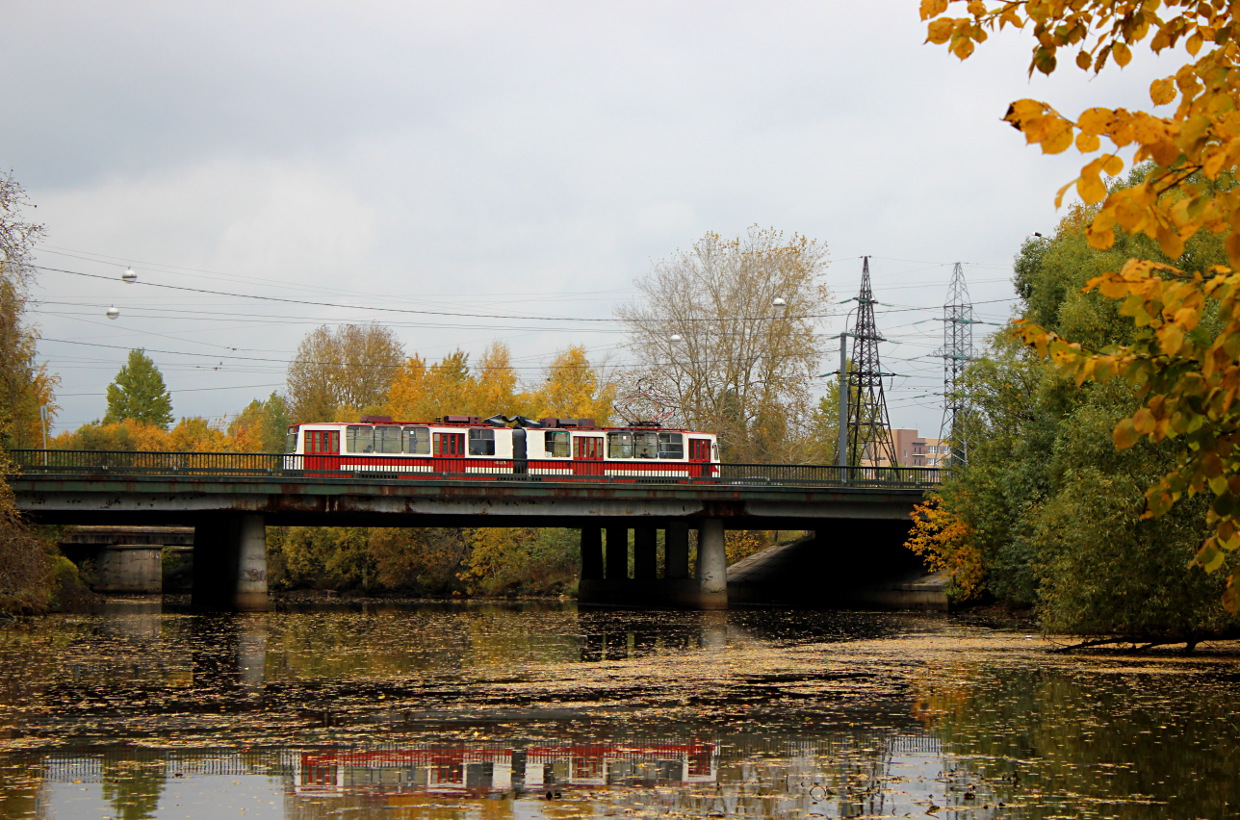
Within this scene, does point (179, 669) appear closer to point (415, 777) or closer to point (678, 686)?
point (678, 686)

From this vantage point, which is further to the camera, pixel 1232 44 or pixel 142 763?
pixel 142 763

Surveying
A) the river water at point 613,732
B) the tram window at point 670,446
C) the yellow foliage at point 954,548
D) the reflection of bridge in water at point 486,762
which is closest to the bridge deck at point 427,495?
the tram window at point 670,446

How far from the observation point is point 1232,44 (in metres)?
5.61

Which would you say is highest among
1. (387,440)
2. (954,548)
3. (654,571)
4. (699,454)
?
(387,440)

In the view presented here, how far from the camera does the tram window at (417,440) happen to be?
186ft

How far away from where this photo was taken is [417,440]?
56.8 metres

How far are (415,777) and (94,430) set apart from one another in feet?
366

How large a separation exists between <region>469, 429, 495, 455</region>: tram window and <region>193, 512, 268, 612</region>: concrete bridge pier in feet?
33.1

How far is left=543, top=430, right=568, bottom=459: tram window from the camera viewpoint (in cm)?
5816

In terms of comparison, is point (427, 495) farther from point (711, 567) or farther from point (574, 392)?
point (574, 392)

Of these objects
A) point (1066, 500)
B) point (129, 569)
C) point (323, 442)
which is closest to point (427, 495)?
point (323, 442)

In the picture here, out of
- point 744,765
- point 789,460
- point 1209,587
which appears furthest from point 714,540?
point 744,765

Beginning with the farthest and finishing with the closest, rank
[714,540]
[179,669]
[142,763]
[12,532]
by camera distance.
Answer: [714,540], [12,532], [179,669], [142,763]

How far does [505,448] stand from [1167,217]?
53.3m
